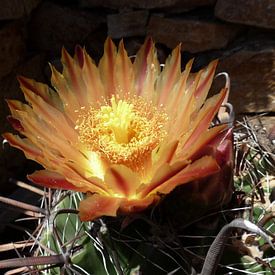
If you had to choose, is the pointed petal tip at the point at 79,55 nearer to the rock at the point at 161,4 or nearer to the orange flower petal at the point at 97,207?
the orange flower petal at the point at 97,207

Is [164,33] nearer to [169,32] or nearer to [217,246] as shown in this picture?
[169,32]

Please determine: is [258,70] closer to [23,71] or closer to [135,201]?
[23,71]

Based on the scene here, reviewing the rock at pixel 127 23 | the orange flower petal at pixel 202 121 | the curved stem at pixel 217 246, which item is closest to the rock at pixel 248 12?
the rock at pixel 127 23

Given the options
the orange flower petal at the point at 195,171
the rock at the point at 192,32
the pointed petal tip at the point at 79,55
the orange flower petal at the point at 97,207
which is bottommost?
the rock at the point at 192,32

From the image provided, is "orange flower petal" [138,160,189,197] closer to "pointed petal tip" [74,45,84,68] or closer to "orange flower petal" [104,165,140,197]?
"orange flower petal" [104,165,140,197]

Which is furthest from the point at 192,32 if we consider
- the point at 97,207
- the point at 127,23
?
the point at 97,207
